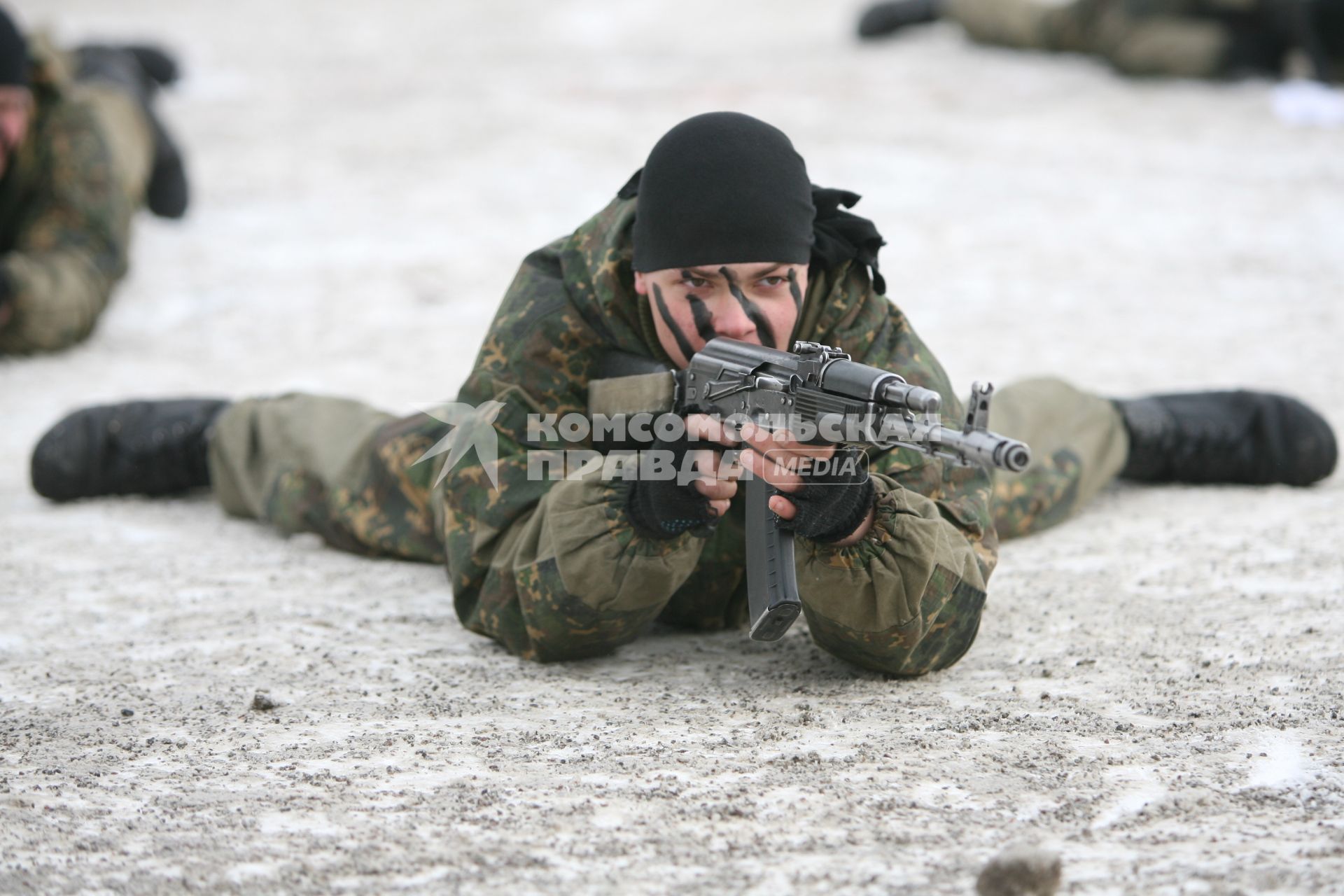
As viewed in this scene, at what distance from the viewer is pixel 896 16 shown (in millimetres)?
10805

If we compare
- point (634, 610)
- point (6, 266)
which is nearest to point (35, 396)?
point (6, 266)

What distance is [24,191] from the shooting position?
618cm

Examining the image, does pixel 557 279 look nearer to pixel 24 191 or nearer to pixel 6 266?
pixel 6 266

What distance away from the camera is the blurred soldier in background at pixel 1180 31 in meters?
9.03

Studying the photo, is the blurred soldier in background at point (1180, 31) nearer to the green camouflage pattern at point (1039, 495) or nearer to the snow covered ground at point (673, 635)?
the snow covered ground at point (673, 635)

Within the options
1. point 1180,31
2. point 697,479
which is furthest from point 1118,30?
point 697,479

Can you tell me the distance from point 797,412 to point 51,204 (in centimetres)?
470

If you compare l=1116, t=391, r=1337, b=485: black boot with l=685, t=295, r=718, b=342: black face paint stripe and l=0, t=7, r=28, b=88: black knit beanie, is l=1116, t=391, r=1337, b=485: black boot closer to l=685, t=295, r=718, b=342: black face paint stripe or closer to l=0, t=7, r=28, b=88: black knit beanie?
l=685, t=295, r=718, b=342: black face paint stripe

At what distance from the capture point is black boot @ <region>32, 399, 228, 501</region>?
4.41m

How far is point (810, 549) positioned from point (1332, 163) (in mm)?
6527

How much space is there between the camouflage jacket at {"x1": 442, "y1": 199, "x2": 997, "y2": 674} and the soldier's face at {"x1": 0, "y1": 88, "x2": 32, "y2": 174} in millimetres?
3555

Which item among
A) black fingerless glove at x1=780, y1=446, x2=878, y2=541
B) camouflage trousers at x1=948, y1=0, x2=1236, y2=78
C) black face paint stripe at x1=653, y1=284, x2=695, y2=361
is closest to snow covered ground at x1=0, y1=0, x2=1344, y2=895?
black fingerless glove at x1=780, y1=446, x2=878, y2=541

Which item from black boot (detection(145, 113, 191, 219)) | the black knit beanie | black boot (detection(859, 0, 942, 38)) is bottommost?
black boot (detection(145, 113, 191, 219))

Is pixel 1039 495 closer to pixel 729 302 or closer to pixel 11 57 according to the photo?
pixel 729 302
